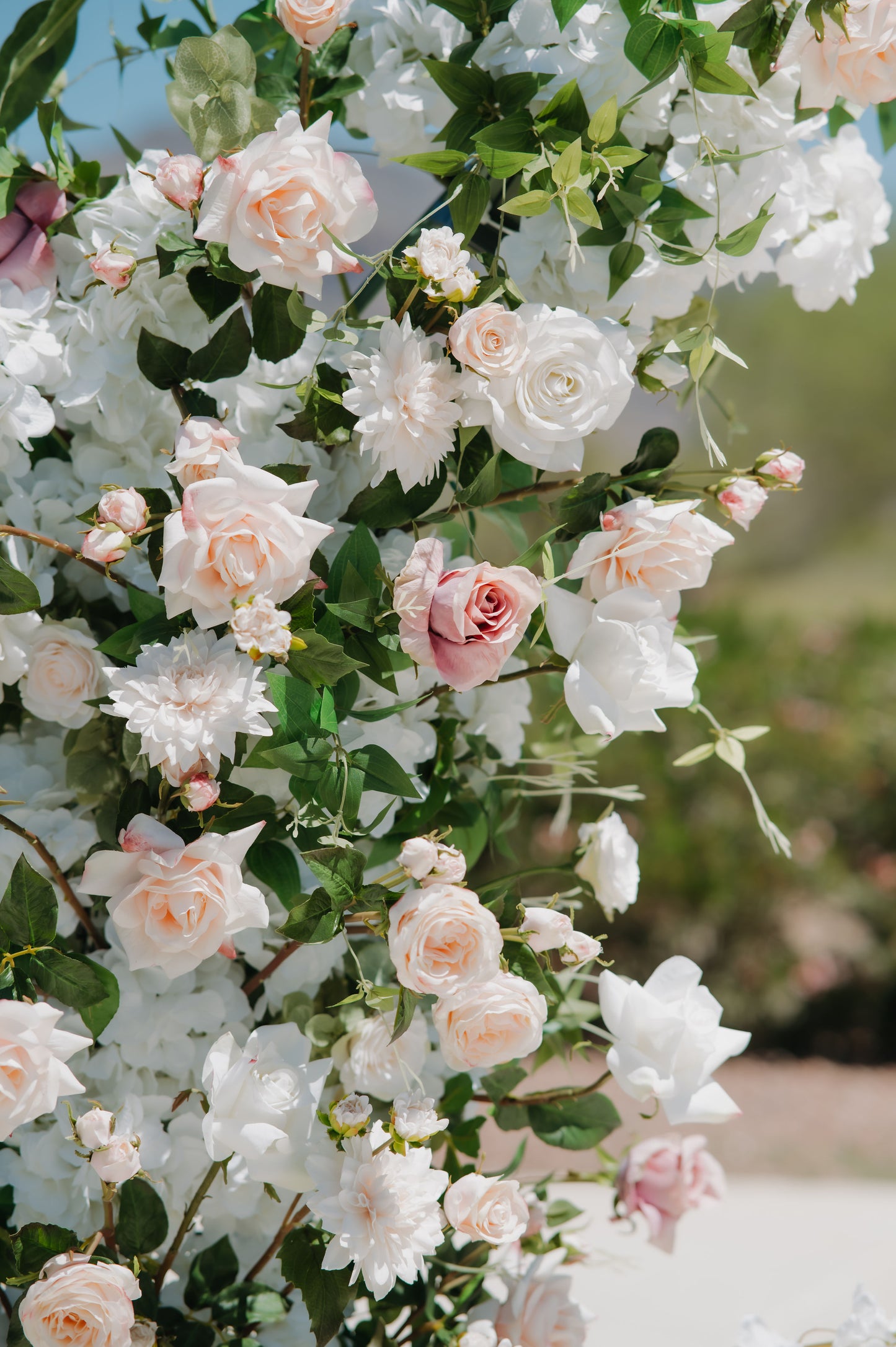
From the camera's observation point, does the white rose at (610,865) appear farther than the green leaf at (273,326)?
Yes

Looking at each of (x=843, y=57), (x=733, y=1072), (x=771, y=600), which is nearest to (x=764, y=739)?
(x=733, y=1072)

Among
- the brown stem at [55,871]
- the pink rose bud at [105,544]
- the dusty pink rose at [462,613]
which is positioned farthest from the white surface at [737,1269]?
the pink rose bud at [105,544]

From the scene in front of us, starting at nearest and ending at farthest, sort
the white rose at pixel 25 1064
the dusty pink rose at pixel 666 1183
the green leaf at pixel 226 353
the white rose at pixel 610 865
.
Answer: the white rose at pixel 25 1064
the green leaf at pixel 226 353
the white rose at pixel 610 865
the dusty pink rose at pixel 666 1183

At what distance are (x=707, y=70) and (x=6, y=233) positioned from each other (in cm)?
47

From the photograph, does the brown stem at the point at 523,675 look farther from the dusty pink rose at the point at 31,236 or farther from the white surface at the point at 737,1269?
the white surface at the point at 737,1269

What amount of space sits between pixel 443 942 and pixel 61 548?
1.05ft

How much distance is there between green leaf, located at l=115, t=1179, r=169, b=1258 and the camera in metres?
0.67

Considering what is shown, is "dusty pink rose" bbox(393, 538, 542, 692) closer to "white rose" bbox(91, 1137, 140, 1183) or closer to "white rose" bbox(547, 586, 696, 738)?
"white rose" bbox(547, 586, 696, 738)

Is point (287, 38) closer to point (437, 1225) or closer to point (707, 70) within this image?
point (707, 70)

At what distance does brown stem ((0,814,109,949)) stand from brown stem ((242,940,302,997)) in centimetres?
A: 11

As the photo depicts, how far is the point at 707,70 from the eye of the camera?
630 mm

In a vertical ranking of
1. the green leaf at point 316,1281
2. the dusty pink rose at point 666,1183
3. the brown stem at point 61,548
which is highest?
the brown stem at point 61,548

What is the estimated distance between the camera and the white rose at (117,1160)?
1.98 feet

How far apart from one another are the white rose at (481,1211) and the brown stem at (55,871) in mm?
299
